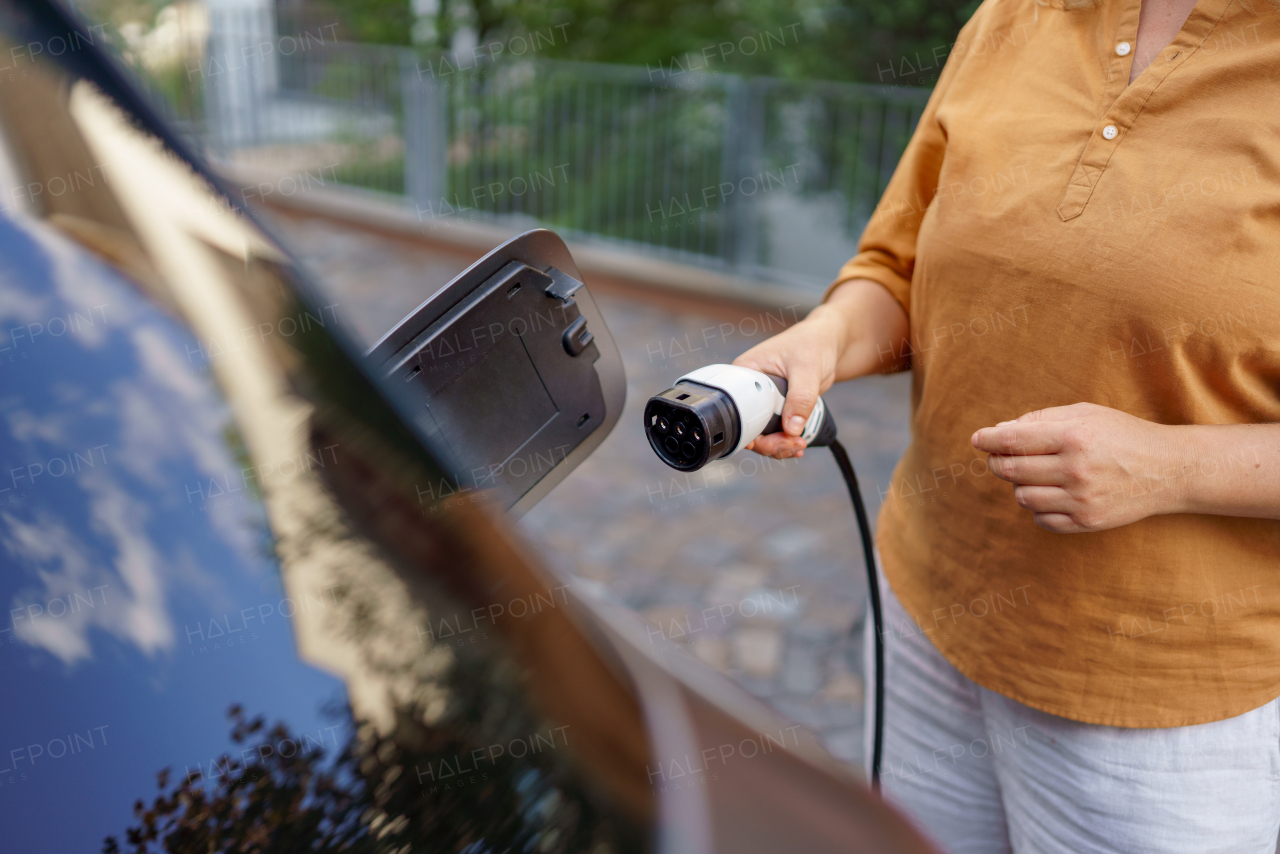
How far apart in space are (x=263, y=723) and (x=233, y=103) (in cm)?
1078

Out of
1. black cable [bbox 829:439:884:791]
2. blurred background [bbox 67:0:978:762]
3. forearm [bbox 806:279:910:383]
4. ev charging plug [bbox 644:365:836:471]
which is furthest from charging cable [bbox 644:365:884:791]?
blurred background [bbox 67:0:978:762]

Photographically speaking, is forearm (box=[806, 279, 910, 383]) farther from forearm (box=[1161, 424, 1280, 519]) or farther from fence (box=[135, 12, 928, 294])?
fence (box=[135, 12, 928, 294])

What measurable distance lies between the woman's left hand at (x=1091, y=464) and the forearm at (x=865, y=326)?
37 centimetres

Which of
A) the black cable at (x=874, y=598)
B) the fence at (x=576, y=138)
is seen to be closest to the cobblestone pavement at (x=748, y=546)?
the black cable at (x=874, y=598)

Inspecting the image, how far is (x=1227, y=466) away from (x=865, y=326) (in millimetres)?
550

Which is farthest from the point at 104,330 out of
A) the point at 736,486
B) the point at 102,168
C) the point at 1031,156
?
the point at 736,486

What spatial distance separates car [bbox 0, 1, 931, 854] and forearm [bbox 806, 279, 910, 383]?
0.65 metres

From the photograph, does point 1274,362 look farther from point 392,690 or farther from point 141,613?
point 141,613

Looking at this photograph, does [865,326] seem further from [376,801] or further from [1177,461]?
[376,801]

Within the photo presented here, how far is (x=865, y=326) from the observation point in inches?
59.7

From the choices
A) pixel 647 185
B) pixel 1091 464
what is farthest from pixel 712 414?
pixel 647 185

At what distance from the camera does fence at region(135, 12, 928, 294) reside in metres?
6.63

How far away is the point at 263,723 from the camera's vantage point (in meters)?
0.77

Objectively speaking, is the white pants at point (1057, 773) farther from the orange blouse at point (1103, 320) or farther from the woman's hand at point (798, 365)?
the woman's hand at point (798, 365)
